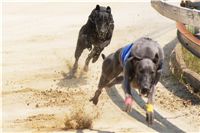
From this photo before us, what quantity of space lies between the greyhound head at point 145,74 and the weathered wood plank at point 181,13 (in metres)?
2.07

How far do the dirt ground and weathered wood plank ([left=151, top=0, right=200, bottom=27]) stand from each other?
1218 mm

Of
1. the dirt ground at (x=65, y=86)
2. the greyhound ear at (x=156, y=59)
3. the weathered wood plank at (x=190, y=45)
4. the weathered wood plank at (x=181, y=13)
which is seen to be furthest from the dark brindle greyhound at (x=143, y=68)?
the weathered wood plank at (x=190, y=45)

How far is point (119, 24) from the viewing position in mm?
13906

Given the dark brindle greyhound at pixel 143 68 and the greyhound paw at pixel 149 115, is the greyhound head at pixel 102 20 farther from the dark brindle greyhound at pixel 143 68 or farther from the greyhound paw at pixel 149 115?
the greyhound paw at pixel 149 115

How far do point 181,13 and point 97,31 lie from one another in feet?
5.23

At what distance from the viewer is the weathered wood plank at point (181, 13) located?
25.2ft

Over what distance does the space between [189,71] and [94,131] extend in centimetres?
230

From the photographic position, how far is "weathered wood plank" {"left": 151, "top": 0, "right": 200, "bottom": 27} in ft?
25.2

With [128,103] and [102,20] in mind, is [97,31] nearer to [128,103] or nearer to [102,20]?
[102,20]

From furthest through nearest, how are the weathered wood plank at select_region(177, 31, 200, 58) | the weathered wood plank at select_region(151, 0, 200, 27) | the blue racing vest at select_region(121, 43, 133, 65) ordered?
the weathered wood plank at select_region(177, 31, 200, 58) → the weathered wood plank at select_region(151, 0, 200, 27) → the blue racing vest at select_region(121, 43, 133, 65)

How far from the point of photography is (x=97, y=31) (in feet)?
29.4

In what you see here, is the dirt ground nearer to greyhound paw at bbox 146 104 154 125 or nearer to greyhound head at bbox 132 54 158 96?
greyhound paw at bbox 146 104 154 125

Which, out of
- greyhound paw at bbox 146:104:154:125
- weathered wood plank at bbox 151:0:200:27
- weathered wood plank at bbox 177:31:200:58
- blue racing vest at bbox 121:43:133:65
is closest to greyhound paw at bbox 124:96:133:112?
greyhound paw at bbox 146:104:154:125

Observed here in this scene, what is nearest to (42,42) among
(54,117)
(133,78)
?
(54,117)
